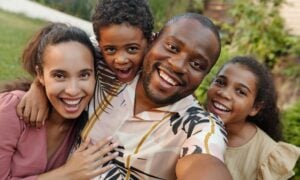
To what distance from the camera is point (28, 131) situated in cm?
244

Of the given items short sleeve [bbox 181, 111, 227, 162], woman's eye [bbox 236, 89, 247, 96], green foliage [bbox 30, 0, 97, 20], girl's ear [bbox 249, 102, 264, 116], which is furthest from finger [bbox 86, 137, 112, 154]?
green foliage [bbox 30, 0, 97, 20]

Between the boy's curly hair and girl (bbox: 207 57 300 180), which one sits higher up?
→ the boy's curly hair

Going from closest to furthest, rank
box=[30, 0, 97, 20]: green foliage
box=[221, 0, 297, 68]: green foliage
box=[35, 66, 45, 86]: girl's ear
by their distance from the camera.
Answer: box=[35, 66, 45, 86]: girl's ear → box=[221, 0, 297, 68]: green foliage → box=[30, 0, 97, 20]: green foliage

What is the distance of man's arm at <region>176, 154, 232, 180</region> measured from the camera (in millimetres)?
1979

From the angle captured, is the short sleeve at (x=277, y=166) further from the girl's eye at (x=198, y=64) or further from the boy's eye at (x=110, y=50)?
the boy's eye at (x=110, y=50)

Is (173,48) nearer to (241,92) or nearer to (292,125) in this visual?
(241,92)

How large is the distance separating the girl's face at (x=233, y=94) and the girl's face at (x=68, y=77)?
0.85 m

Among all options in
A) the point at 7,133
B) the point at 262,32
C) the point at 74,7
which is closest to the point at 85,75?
the point at 7,133

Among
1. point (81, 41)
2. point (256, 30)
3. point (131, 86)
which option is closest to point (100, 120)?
point (131, 86)

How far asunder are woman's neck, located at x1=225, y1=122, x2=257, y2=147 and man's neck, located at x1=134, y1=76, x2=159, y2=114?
2.50 feet

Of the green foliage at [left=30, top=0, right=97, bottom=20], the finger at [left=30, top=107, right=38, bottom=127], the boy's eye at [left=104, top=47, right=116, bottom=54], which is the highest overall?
the boy's eye at [left=104, top=47, right=116, bottom=54]

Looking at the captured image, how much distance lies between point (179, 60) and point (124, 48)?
1.13ft

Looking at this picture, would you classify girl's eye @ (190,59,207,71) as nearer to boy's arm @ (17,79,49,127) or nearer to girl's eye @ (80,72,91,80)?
girl's eye @ (80,72,91,80)

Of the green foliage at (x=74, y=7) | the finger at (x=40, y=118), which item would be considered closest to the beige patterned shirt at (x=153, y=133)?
the finger at (x=40, y=118)
